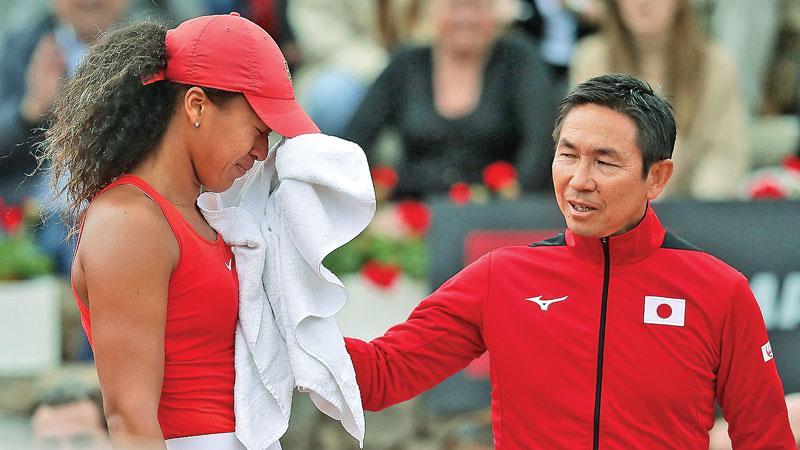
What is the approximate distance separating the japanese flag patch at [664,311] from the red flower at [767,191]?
2.52m

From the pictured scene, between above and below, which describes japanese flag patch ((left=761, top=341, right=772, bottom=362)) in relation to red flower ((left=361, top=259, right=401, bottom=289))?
above

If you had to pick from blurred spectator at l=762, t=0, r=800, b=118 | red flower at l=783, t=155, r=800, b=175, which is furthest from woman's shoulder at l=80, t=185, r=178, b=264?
blurred spectator at l=762, t=0, r=800, b=118

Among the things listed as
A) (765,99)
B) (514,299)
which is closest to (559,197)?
(514,299)

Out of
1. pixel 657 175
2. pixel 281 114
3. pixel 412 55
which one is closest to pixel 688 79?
pixel 412 55

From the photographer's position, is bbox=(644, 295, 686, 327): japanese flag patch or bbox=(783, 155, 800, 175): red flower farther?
bbox=(783, 155, 800, 175): red flower

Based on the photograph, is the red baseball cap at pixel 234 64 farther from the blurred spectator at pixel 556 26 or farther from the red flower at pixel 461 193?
the blurred spectator at pixel 556 26

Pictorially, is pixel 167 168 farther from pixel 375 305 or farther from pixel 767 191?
pixel 767 191

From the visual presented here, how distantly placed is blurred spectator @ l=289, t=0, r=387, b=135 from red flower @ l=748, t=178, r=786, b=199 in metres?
2.00

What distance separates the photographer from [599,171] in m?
3.02

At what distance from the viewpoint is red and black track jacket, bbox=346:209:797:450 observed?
9.85 feet

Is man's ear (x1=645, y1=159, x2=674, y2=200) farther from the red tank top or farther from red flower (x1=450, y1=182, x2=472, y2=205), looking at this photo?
red flower (x1=450, y1=182, x2=472, y2=205)

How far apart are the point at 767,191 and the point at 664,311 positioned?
268 cm

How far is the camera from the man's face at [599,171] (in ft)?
9.86

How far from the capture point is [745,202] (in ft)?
16.7
